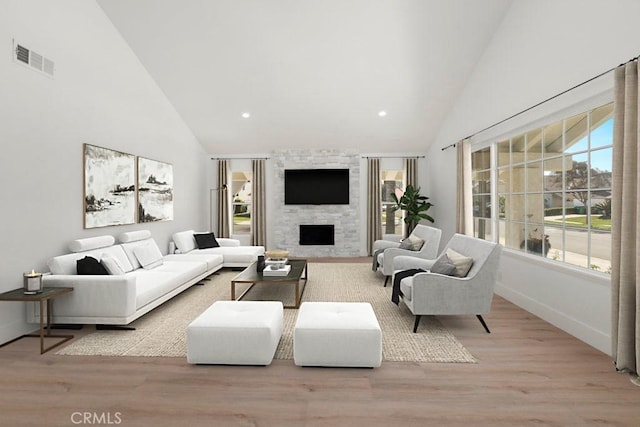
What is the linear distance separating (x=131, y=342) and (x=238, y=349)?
47.4 inches

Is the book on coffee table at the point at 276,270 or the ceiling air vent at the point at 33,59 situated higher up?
the ceiling air vent at the point at 33,59

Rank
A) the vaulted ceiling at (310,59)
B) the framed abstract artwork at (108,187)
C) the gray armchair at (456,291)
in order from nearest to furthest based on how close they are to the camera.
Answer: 1. the gray armchair at (456,291)
2. the framed abstract artwork at (108,187)
3. the vaulted ceiling at (310,59)

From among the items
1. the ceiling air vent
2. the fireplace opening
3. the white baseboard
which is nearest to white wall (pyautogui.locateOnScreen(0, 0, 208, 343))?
the ceiling air vent

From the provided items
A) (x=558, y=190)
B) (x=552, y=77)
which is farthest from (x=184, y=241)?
(x=552, y=77)

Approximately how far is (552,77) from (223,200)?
7.00m

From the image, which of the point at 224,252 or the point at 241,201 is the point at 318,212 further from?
the point at 224,252

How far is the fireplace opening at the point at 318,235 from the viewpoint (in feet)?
28.3

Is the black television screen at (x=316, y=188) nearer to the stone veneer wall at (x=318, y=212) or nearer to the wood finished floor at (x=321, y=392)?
the stone veneer wall at (x=318, y=212)

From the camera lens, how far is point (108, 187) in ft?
16.2

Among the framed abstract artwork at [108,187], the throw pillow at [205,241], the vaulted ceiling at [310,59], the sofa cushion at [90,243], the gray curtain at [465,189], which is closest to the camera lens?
the sofa cushion at [90,243]
